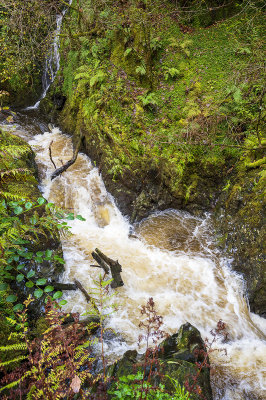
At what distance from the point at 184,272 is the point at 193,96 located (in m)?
6.11

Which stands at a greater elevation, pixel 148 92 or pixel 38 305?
pixel 148 92

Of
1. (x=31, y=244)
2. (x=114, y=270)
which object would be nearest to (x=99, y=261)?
(x=114, y=270)

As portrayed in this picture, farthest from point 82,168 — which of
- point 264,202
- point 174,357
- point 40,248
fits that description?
point 174,357

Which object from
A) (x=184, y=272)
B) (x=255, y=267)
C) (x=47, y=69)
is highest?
(x=47, y=69)

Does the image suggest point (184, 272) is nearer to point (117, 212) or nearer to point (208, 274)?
point (208, 274)

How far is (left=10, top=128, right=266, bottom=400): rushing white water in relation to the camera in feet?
14.2

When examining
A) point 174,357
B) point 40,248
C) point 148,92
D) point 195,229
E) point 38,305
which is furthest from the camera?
point 148,92

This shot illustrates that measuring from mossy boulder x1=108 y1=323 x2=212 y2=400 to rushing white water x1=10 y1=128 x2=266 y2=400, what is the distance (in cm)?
59

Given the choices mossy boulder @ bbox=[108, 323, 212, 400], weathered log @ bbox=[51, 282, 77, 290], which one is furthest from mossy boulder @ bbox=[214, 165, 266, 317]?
weathered log @ bbox=[51, 282, 77, 290]

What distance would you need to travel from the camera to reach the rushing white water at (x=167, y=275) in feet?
14.2

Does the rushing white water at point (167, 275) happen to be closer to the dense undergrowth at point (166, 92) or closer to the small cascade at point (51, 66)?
the dense undergrowth at point (166, 92)

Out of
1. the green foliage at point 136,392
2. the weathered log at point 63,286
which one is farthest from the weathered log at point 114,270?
the green foliage at point 136,392

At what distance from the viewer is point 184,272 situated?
6.09 m

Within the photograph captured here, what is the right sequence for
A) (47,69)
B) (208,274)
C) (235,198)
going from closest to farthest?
(208,274)
(235,198)
(47,69)
